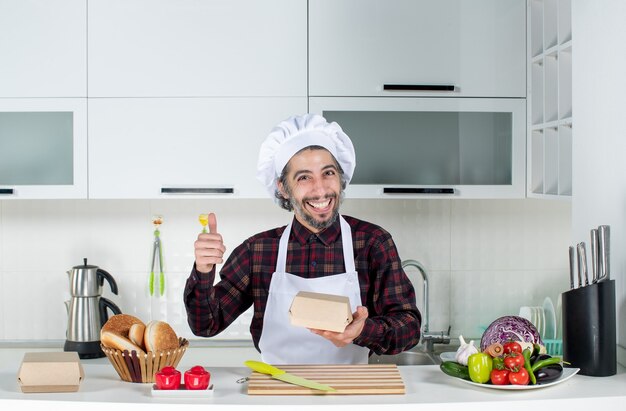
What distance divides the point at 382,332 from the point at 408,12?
134cm

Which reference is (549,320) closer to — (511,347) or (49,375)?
(511,347)

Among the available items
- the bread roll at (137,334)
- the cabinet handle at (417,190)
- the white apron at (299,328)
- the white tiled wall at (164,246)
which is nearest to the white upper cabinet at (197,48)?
the cabinet handle at (417,190)

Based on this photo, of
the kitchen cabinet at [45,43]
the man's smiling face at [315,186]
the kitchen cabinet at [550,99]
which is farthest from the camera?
the kitchen cabinet at [45,43]

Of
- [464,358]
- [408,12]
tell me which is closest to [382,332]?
[464,358]

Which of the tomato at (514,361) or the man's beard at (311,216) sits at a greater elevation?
the man's beard at (311,216)

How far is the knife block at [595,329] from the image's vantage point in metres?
1.85

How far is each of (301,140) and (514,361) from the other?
0.80 meters

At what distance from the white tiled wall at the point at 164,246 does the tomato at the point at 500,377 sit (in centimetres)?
160

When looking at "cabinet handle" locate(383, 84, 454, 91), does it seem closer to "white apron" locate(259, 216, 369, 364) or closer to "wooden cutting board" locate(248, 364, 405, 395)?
"white apron" locate(259, 216, 369, 364)

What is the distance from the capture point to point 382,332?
196 cm

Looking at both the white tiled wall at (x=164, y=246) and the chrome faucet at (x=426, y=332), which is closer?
the chrome faucet at (x=426, y=332)

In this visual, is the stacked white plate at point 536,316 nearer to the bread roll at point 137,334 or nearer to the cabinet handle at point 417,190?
the cabinet handle at point 417,190

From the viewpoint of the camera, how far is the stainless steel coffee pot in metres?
2.99

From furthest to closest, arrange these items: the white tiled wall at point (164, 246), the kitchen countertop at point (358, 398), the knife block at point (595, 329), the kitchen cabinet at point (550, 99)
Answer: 1. the white tiled wall at point (164, 246)
2. the kitchen cabinet at point (550, 99)
3. the knife block at point (595, 329)
4. the kitchen countertop at point (358, 398)
